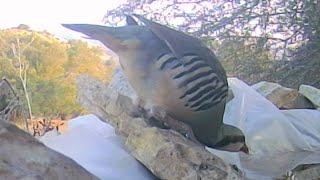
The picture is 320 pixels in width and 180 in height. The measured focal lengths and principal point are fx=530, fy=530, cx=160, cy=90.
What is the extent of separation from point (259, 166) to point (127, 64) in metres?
0.26

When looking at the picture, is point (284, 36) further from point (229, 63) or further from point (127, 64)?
point (127, 64)

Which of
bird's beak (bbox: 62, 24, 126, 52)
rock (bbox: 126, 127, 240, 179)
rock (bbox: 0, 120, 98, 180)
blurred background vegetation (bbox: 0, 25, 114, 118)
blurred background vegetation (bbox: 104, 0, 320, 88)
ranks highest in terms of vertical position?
bird's beak (bbox: 62, 24, 126, 52)

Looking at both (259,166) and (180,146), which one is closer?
(180,146)

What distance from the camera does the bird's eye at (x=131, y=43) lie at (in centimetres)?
56

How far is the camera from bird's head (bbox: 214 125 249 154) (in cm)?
65

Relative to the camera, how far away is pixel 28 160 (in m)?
0.46

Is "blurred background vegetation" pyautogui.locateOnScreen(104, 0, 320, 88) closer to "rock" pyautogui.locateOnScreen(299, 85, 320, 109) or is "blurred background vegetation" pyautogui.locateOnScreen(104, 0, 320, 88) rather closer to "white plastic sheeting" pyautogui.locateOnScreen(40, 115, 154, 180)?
"rock" pyautogui.locateOnScreen(299, 85, 320, 109)

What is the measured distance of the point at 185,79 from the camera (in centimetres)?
58

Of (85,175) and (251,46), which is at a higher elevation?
(85,175)

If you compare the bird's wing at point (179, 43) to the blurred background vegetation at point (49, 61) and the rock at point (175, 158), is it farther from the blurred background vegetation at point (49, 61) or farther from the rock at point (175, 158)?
the blurred background vegetation at point (49, 61)

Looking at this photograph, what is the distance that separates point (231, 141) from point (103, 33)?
215mm

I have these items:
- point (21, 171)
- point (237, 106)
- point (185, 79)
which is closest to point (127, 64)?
point (185, 79)

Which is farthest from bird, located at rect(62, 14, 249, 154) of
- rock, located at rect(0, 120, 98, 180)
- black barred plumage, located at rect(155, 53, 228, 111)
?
rock, located at rect(0, 120, 98, 180)

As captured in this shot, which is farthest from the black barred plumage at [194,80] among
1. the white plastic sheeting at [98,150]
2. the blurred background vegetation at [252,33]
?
the blurred background vegetation at [252,33]
